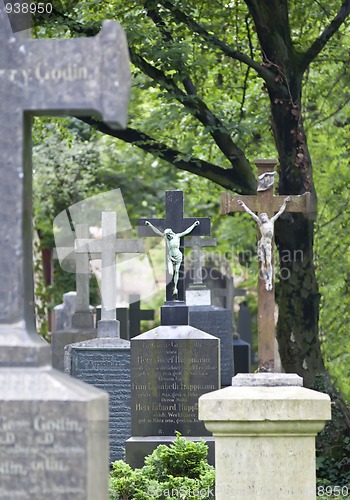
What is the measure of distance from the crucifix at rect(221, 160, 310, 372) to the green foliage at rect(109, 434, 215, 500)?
152 cm

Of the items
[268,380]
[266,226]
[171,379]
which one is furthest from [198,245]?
[268,380]

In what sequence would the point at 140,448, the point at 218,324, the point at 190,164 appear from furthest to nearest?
the point at 218,324 < the point at 190,164 < the point at 140,448

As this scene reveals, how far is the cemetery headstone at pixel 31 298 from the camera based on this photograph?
18.9ft

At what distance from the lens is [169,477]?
10.7 metres

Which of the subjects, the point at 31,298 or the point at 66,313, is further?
the point at 66,313

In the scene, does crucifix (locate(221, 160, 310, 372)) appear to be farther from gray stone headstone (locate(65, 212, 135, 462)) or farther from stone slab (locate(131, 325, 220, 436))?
gray stone headstone (locate(65, 212, 135, 462))

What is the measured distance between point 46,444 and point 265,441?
3.32 meters

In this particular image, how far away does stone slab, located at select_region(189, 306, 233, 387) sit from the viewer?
19.5 metres

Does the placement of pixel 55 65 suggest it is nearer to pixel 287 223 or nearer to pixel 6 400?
pixel 6 400

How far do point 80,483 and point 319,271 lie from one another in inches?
547

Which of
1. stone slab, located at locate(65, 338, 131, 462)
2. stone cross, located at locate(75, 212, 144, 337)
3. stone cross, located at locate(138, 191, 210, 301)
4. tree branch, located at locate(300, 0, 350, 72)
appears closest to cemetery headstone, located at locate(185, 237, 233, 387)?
stone cross, located at locate(75, 212, 144, 337)

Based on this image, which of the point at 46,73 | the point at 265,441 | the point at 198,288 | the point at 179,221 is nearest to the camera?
the point at 46,73

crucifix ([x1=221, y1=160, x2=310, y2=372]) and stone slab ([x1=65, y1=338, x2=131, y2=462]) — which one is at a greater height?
crucifix ([x1=221, y1=160, x2=310, y2=372])

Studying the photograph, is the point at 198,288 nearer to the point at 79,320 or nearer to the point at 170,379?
the point at 79,320
